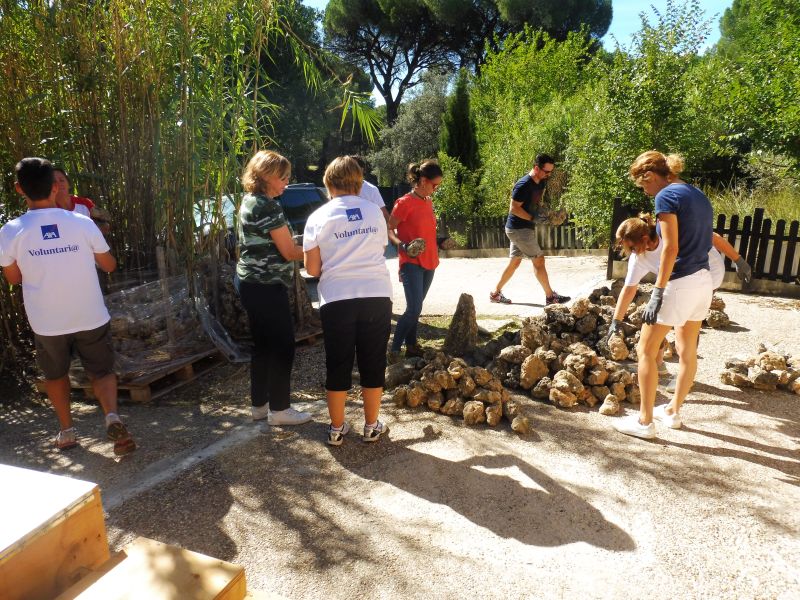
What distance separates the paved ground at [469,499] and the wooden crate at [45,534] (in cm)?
92

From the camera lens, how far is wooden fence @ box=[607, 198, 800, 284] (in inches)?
280

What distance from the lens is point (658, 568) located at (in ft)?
7.95

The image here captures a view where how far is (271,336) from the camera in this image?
3598mm

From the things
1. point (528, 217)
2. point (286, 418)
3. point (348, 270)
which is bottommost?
point (286, 418)

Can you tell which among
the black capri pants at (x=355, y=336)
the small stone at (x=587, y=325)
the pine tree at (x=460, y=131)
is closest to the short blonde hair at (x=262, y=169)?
the black capri pants at (x=355, y=336)

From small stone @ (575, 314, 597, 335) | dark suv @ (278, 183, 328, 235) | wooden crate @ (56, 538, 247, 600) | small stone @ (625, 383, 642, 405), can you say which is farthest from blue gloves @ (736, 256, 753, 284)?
dark suv @ (278, 183, 328, 235)

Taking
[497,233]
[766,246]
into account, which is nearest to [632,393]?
Result: [766,246]

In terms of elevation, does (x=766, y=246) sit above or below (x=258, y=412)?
above

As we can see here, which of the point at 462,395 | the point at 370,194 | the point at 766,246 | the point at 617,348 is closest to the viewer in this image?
the point at 462,395

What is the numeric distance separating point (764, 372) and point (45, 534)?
448 centimetres

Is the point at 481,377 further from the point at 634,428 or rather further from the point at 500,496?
the point at 500,496

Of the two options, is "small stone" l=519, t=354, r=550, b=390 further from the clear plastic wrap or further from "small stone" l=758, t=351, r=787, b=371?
the clear plastic wrap

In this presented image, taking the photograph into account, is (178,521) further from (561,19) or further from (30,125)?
(561,19)

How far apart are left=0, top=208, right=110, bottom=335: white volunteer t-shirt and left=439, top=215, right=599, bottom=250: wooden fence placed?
334 inches
